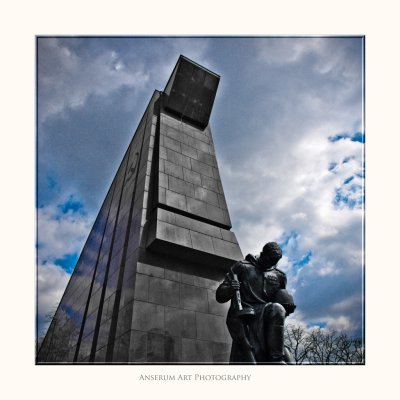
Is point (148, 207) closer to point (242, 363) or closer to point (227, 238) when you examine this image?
point (227, 238)

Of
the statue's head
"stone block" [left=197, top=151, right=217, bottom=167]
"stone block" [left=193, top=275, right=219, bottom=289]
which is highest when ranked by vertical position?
"stone block" [left=197, top=151, right=217, bottom=167]

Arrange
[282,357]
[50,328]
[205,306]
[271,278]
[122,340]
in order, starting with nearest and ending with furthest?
[282,357], [271,278], [122,340], [205,306], [50,328]

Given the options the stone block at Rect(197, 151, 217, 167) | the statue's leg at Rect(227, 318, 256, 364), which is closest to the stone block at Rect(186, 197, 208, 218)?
the stone block at Rect(197, 151, 217, 167)

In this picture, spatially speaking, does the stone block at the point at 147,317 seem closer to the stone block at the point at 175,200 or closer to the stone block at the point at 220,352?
the stone block at the point at 220,352

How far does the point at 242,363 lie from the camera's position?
5566 mm

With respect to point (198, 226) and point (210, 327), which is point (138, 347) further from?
point (198, 226)

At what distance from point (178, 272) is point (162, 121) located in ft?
21.2

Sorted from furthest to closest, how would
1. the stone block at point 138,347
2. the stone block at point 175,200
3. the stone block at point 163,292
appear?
the stone block at point 175,200 < the stone block at point 163,292 < the stone block at point 138,347

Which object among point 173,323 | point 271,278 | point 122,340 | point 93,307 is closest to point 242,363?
point 271,278

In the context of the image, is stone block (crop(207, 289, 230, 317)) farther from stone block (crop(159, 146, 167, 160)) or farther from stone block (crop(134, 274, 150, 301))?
stone block (crop(159, 146, 167, 160))

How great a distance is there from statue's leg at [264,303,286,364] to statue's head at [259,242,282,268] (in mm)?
945

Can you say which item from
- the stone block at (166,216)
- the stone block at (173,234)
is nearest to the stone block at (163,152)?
the stone block at (166,216)

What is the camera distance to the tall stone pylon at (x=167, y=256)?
24.6 ft

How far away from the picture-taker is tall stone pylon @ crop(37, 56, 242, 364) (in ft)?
24.6
